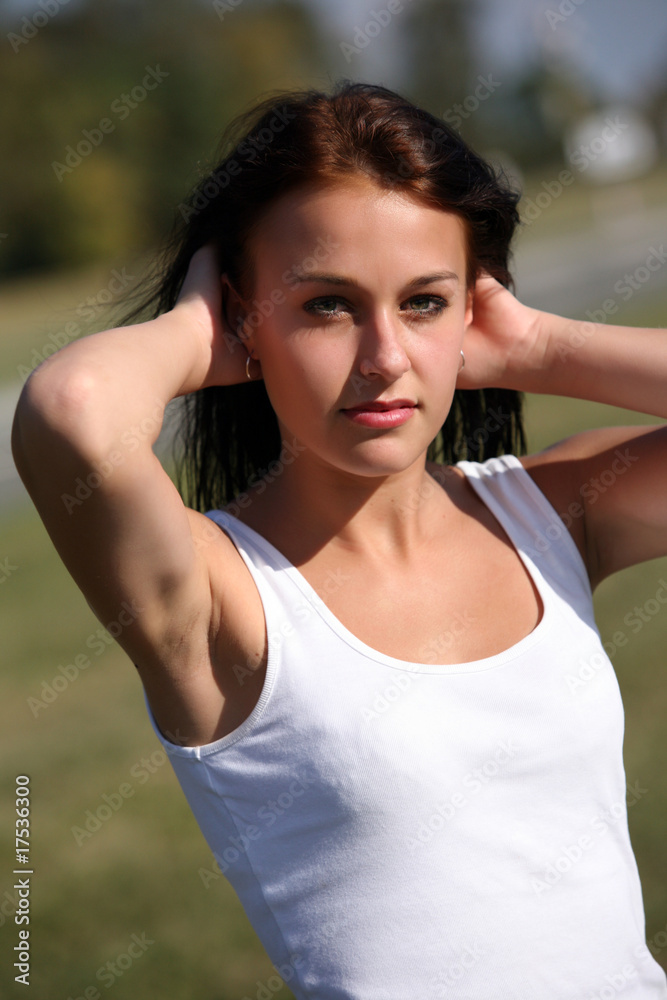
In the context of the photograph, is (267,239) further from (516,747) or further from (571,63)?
(571,63)

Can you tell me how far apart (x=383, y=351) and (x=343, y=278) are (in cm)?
15

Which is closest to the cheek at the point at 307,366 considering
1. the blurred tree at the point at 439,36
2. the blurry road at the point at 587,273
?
the blurry road at the point at 587,273

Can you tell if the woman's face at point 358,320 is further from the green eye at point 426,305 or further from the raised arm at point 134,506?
the raised arm at point 134,506

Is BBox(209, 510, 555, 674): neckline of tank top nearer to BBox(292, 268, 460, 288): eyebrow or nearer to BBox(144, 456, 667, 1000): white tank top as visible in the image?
BBox(144, 456, 667, 1000): white tank top

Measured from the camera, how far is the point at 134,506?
158 cm

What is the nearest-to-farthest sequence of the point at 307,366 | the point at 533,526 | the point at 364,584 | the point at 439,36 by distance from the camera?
the point at 307,366, the point at 364,584, the point at 533,526, the point at 439,36

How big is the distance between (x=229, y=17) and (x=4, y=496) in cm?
3578

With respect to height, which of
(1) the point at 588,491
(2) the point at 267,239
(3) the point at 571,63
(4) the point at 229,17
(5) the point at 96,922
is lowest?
(3) the point at 571,63

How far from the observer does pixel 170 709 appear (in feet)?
6.01

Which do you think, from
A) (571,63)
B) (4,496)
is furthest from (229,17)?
(4,496)

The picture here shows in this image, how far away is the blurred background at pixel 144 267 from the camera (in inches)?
154

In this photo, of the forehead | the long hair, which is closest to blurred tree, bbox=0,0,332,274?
the long hair

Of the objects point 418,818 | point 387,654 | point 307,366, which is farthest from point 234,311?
point 418,818

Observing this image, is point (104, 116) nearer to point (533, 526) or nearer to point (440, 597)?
point (533, 526)
